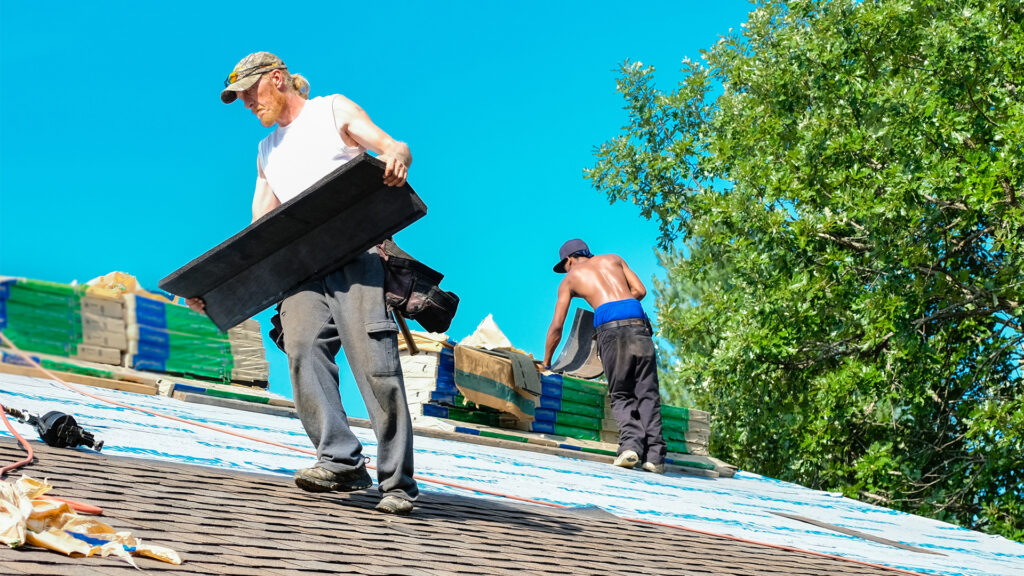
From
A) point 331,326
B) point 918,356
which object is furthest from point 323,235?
point 918,356

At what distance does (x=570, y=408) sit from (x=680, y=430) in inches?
55.7

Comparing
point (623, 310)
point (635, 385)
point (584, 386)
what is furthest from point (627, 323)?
point (584, 386)

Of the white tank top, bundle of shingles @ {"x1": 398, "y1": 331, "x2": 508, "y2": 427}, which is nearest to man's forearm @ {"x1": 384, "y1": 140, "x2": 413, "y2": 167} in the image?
the white tank top

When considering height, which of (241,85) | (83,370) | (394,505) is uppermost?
(241,85)

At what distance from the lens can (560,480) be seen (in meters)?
7.50

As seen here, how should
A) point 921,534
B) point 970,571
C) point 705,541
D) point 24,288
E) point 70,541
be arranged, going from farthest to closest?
point 24,288
point 921,534
point 970,571
point 705,541
point 70,541

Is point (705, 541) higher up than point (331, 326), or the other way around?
point (331, 326)

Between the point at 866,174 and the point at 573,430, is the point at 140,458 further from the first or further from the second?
the point at 866,174

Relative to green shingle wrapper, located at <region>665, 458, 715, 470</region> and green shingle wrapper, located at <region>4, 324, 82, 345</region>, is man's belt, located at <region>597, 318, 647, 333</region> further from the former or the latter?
green shingle wrapper, located at <region>4, 324, 82, 345</region>

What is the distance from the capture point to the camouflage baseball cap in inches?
179

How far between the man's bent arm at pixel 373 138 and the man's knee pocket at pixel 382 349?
615 mm

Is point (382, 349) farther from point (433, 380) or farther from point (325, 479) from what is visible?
point (433, 380)

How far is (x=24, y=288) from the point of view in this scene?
9070mm

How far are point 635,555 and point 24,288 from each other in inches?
258
